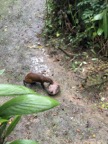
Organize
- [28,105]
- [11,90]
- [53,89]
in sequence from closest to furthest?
1. [28,105]
2. [11,90]
3. [53,89]

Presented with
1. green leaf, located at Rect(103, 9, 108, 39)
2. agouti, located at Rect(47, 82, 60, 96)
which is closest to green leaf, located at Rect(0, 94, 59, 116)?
agouti, located at Rect(47, 82, 60, 96)

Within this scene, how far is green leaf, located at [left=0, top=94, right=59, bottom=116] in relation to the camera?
163 cm

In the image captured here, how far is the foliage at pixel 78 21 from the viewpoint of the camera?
11.8 feet

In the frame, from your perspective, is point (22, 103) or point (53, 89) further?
point (53, 89)

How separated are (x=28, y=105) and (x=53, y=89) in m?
1.63

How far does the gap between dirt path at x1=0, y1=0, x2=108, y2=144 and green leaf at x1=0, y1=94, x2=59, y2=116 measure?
3.71 ft

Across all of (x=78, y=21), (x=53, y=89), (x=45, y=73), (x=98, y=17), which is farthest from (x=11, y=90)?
(x=78, y=21)

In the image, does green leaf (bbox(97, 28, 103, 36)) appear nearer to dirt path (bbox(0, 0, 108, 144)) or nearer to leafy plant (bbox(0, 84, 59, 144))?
dirt path (bbox(0, 0, 108, 144))

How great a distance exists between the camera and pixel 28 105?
1.67 metres

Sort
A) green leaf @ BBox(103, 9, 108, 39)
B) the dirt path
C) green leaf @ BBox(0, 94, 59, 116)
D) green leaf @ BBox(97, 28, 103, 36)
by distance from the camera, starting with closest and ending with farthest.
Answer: green leaf @ BBox(0, 94, 59, 116)
the dirt path
green leaf @ BBox(103, 9, 108, 39)
green leaf @ BBox(97, 28, 103, 36)

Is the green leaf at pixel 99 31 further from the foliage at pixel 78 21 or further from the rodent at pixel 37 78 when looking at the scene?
the rodent at pixel 37 78

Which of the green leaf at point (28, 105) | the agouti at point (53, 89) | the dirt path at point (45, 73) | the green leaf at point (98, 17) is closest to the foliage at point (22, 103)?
the green leaf at point (28, 105)

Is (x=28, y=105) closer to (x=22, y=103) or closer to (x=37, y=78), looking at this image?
(x=22, y=103)

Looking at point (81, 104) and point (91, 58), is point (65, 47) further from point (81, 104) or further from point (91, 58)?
point (81, 104)
